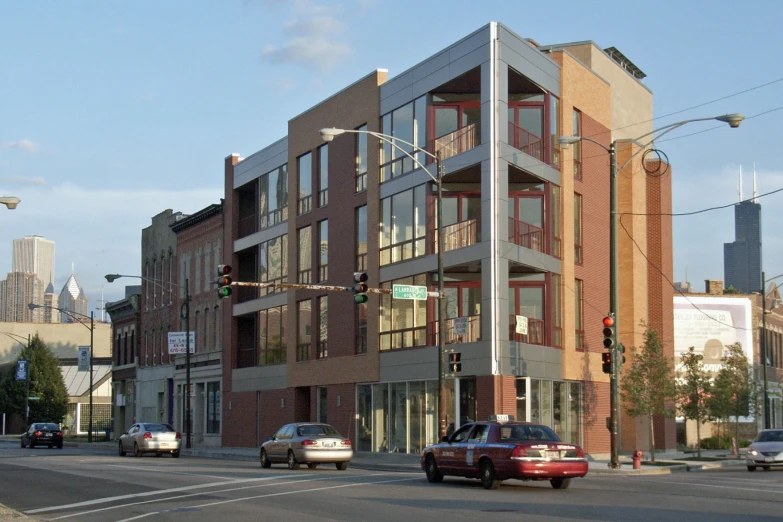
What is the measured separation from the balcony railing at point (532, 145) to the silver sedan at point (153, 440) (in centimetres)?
1756

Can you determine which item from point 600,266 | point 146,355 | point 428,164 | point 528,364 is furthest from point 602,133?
point 146,355

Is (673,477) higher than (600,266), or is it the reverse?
(600,266)

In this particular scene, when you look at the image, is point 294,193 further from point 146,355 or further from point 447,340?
point 146,355

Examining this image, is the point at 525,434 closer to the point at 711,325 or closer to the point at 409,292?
the point at 409,292

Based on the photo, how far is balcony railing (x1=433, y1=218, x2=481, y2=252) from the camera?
1463 inches

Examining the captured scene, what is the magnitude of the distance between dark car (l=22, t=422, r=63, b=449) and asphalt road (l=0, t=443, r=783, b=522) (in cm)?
2877

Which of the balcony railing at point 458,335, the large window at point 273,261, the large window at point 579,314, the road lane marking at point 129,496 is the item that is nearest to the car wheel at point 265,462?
the road lane marking at point 129,496

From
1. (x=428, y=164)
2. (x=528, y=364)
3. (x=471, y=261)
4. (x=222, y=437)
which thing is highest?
(x=428, y=164)

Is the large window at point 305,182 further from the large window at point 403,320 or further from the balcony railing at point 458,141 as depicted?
the balcony railing at point 458,141

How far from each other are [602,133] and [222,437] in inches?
991

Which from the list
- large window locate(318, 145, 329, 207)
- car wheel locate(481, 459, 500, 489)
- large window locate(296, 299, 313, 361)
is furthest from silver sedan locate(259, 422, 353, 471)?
large window locate(318, 145, 329, 207)

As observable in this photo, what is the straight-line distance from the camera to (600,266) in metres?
41.8

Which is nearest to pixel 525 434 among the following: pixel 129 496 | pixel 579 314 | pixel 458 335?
pixel 129 496

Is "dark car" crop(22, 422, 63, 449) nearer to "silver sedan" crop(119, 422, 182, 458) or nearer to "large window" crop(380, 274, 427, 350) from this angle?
"silver sedan" crop(119, 422, 182, 458)
